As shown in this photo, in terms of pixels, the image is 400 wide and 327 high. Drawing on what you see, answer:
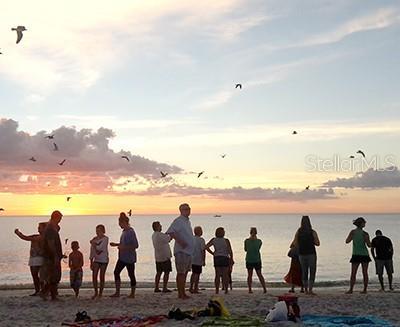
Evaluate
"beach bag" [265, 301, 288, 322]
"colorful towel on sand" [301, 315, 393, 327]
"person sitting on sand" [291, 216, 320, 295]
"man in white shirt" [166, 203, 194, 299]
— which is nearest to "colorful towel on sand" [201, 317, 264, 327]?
"beach bag" [265, 301, 288, 322]

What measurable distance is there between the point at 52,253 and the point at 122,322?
12.1 feet

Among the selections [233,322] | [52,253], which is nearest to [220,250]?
[52,253]

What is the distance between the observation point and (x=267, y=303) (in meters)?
12.4

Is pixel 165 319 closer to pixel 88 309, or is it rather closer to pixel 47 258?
pixel 88 309

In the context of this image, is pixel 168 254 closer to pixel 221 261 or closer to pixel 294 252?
pixel 221 261

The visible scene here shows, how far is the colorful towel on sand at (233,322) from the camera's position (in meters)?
9.43

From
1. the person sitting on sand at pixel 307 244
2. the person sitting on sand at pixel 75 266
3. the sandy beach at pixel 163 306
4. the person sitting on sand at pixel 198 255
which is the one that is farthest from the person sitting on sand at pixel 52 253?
the person sitting on sand at pixel 307 244

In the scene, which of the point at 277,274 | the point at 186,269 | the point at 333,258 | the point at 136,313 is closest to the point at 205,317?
the point at 136,313

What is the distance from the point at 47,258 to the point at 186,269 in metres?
3.17

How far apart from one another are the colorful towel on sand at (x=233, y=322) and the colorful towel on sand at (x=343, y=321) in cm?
89

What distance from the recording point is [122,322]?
984 cm

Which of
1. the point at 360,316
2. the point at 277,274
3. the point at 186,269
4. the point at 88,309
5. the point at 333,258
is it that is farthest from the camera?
the point at 333,258

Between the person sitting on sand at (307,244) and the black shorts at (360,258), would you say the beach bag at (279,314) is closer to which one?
the person sitting on sand at (307,244)

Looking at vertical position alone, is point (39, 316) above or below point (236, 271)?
above
